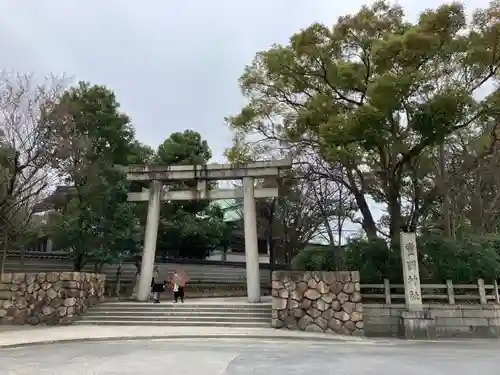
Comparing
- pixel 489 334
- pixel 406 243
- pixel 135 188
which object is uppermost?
pixel 135 188

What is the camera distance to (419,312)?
45.7 ft

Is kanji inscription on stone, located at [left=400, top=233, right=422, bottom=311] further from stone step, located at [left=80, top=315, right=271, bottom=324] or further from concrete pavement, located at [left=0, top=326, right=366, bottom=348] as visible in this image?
stone step, located at [left=80, top=315, right=271, bottom=324]

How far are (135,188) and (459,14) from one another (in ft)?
56.3

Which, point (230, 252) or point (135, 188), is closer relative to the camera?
point (135, 188)

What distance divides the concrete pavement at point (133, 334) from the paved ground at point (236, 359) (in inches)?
30.8

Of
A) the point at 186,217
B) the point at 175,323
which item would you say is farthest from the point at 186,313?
the point at 186,217

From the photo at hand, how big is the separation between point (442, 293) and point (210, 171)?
1035cm

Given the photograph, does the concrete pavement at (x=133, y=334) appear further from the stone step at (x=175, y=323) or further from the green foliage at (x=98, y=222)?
the green foliage at (x=98, y=222)

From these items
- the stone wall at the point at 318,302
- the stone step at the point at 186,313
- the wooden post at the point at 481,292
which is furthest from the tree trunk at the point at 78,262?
the wooden post at the point at 481,292

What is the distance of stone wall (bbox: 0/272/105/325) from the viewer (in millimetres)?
15594

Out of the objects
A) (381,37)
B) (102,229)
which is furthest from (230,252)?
Answer: (381,37)

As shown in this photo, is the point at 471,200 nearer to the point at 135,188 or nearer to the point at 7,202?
the point at 135,188

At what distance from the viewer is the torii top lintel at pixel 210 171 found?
18375mm

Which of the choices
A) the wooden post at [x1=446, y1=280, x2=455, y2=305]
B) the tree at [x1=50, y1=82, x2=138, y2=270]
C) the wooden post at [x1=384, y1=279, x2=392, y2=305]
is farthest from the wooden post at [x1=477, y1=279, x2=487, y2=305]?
the tree at [x1=50, y1=82, x2=138, y2=270]
